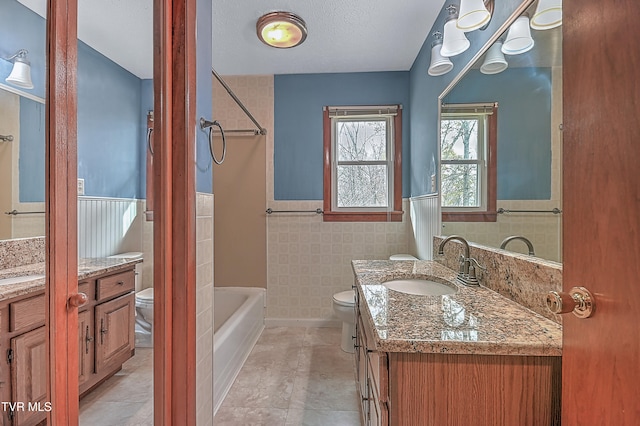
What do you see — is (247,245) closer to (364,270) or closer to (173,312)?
(364,270)

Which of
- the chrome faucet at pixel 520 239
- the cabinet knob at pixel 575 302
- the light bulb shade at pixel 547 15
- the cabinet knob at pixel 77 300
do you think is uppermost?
the light bulb shade at pixel 547 15

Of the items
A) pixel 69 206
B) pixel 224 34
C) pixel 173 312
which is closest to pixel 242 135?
pixel 224 34

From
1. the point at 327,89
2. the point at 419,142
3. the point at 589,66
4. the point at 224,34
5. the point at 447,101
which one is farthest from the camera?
the point at 327,89

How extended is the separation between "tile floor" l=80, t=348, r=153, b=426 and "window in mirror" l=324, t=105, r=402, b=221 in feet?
7.01

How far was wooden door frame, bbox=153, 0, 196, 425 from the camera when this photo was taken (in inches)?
47.6

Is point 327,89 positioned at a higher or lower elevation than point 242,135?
higher

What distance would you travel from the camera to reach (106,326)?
1.03 m

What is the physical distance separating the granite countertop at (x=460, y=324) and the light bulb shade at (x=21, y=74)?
106cm

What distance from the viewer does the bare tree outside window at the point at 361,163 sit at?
3117mm

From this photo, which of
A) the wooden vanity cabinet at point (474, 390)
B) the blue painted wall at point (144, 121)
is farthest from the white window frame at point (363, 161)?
the wooden vanity cabinet at point (474, 390)

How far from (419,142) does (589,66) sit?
2104 millimetres

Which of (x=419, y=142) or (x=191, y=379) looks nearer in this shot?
(x=191, y=379)

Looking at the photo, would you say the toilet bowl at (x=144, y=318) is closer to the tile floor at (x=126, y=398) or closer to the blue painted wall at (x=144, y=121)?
the tile floor at (x=126, y=398)

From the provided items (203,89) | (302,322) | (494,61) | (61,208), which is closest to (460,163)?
(494,61)
